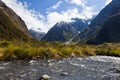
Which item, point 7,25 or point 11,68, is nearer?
point 11,68

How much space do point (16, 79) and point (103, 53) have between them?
129 feet

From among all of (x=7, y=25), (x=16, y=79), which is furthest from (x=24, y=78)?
(x=7, y=25)

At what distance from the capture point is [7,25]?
600 feet

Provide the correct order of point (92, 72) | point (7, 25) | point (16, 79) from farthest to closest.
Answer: point (7, 25)
point (92, 72)
point (16, 79)

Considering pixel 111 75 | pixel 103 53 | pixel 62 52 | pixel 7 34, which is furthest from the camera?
pixel 7 34

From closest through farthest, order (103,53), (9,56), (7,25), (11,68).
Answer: (11,68) → (9,56) → (103,53) → (7,25)

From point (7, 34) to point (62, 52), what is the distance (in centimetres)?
11419

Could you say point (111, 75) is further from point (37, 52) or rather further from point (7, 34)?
point (7, 34)

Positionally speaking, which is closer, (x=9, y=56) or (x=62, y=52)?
(x=9, y=56)

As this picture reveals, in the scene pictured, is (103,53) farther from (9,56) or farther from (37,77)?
(37,77)

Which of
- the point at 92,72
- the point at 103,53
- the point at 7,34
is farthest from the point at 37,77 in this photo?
the point at 7,34

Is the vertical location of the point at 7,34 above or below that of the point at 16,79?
above

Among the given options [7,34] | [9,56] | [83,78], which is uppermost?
[7,34]

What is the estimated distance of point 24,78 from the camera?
30.6 metres
